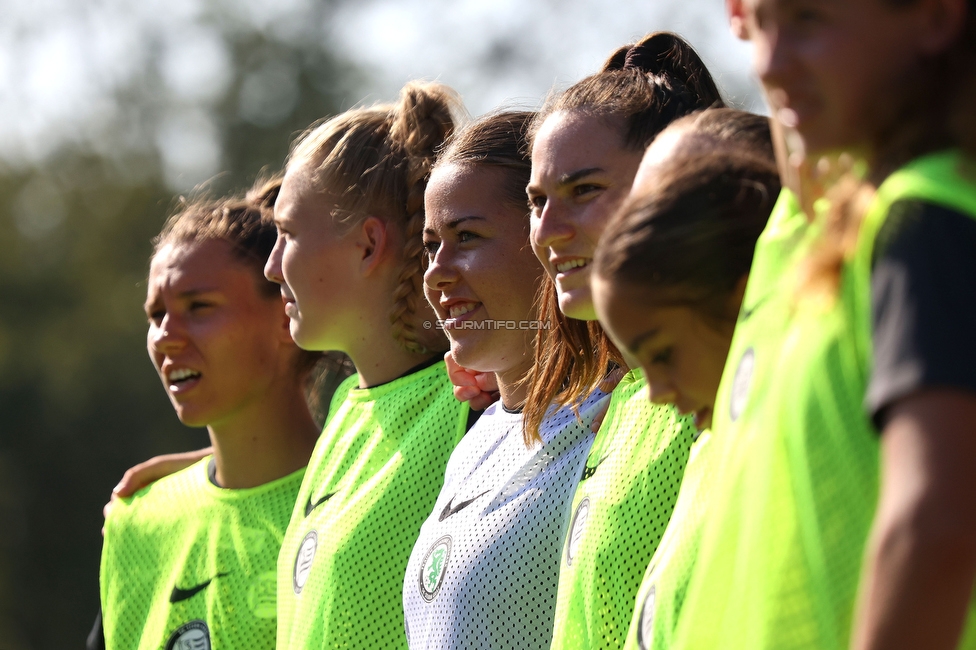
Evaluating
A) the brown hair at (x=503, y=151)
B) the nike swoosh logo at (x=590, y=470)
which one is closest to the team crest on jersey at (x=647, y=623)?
the nike swoosh logo at (x=590, y=470)

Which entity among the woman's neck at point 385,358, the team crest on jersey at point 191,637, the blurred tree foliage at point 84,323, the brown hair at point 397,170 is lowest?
the blurred tree foliage at point 84,323

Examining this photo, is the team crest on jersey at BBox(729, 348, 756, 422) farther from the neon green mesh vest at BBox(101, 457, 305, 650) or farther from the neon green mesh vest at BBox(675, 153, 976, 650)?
the neon green mesh vest at BBox(101, 457, 305, 650)

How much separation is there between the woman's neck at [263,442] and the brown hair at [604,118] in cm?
148

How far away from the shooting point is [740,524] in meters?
1.46

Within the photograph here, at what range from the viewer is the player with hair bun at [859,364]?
3.89 ft

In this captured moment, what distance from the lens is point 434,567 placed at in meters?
2.72

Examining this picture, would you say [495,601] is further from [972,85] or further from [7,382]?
[7,382]

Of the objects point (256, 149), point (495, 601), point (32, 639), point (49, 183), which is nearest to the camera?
point (495, 601)

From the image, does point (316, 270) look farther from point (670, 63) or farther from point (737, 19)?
point (737, 19)

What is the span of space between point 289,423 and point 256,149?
58.6 ft

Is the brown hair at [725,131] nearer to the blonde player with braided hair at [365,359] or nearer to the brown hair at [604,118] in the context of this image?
the brown hair at [604,118]

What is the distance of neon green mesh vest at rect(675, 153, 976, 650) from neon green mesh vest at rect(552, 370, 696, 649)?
2.48 ft

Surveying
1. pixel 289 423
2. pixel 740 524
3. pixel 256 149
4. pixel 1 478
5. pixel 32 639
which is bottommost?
pixel 32 639

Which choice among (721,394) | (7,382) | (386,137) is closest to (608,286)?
(721,394)
